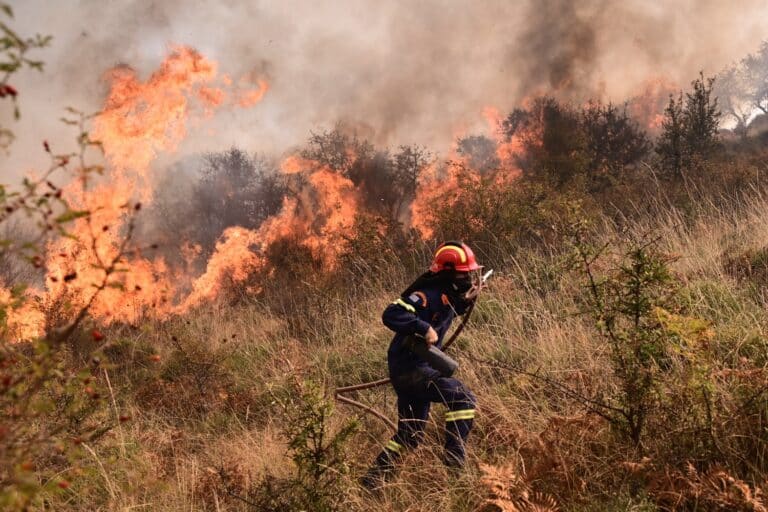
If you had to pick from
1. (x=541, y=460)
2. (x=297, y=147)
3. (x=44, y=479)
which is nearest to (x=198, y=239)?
(x=297, y=147)

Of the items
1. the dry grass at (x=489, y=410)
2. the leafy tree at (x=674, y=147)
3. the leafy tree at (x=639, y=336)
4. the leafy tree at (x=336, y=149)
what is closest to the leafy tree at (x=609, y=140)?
the leafy tree at (x=674, y=147)

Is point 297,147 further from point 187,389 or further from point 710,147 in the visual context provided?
point 187,389

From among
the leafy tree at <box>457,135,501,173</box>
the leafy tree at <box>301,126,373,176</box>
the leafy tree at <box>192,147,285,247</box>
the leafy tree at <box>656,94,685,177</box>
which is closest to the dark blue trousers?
the leafy tree at <box>656,94,685,177</box>

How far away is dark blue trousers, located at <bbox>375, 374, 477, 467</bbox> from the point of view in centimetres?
350

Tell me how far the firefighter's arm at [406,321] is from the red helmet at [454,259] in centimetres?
38

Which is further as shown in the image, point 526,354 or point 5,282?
point 5,282

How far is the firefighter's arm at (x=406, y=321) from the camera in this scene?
3.55 metres

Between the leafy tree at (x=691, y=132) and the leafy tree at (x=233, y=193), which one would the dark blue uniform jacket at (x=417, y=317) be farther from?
the leafy tree at (x=233, y=193)

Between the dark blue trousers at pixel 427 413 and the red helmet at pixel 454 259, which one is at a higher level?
the red helmet at pixel 454 259

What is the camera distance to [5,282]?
1408 cm

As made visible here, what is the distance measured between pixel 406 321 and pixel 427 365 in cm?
42

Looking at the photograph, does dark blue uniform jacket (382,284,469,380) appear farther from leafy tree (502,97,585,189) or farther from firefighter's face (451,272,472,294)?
leafy tree (502,97,585,189)

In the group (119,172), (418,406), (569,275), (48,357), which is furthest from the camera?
(119,172)

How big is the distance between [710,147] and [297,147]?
14744 millimetres
